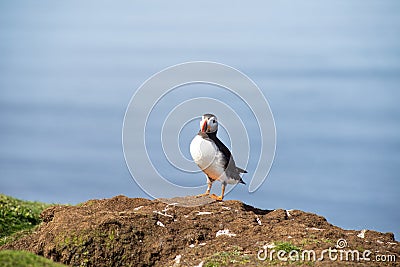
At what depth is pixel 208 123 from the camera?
9.08 m

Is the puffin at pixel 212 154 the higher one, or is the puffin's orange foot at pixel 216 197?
the puffin at pixel 212 154

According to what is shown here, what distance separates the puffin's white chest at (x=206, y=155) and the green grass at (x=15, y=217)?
3307 mm

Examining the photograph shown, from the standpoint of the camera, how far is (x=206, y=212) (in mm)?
8547

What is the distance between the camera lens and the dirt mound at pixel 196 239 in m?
7.06

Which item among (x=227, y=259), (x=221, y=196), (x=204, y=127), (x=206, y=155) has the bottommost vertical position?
(x=227, y=259)

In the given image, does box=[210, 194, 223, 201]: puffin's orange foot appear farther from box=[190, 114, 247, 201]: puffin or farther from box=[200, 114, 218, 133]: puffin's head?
box=[200, 114, 218, 133]: puffin's head

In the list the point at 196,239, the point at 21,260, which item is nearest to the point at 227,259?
the point at 196,239

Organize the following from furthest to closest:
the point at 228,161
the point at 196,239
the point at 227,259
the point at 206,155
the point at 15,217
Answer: the point at 15,217 → the point at 228,161 → the point at 206,155 → the point at 196,239 → the point at 227,259

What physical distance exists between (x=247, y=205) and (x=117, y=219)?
215 cm

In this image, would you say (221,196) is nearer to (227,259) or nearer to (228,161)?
(228,161)

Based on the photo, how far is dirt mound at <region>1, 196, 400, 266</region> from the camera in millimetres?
7062

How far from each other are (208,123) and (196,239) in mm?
1981

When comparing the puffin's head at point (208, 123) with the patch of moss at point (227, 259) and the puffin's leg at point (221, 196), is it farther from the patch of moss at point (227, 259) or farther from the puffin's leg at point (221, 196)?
the patch of moss at point (227, 259)

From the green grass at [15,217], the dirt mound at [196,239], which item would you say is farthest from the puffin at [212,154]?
the green grass at [15,217]
